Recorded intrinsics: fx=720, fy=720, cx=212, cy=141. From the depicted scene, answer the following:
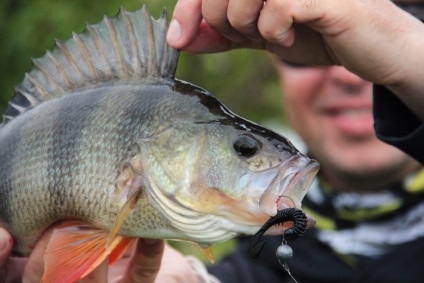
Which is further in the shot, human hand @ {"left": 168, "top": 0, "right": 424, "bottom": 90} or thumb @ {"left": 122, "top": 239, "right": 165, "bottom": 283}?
thumb @ {"left": 122, "top": 239, "right": 165, "bottom": 283}

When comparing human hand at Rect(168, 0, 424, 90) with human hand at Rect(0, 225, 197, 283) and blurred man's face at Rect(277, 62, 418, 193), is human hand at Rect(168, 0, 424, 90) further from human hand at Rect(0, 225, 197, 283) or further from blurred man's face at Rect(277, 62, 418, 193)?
blurred man's face at Rect(277, 62, 418, 193)

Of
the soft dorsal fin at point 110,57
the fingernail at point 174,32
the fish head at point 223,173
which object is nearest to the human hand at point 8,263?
the soft dorsal fin at point 110,57

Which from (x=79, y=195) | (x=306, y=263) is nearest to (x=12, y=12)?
(x=306, y=263)

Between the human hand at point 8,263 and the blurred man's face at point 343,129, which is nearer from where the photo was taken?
the human hand at point 8,263

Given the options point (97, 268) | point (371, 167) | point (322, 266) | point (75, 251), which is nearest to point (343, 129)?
point (371, 167)

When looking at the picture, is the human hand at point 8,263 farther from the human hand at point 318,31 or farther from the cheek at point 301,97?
the cheek at point 301,97

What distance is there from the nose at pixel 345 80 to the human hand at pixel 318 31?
126 cm

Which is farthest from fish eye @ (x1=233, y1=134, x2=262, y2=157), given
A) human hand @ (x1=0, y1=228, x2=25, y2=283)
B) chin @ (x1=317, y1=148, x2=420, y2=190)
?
chin @ (x1=317, y1=148, x2=420, y2=190)

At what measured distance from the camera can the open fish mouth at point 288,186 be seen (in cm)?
130

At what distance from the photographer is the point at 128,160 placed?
55.6 inches

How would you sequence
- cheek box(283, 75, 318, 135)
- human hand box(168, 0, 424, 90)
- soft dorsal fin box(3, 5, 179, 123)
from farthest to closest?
cheek box(283, 75, 318, 135) → soft dorsal fin box(3, 5, 179, 123) → human hand box(168, 0, 424, 90)

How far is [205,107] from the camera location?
144 cm

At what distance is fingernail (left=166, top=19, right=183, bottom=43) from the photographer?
158 centimetres

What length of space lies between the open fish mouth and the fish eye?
0.06m
